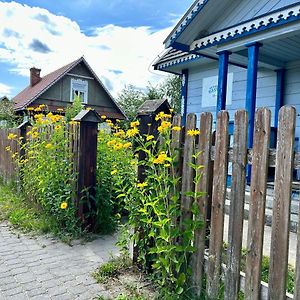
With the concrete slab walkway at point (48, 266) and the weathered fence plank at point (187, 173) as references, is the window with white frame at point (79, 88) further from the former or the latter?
the weathered fence plank at point (187, 173)

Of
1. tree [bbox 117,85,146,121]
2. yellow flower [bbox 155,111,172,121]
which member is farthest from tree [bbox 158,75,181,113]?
yellow flower [bbox 155,111,172,121]

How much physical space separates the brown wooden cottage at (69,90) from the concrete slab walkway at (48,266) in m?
18.0

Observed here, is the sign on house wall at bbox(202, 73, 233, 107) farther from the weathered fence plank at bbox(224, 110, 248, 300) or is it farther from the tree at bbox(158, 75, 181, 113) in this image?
the tree at bbox(158, 75, 181, 113)

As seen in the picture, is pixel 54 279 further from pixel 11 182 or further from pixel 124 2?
pixel 124 2

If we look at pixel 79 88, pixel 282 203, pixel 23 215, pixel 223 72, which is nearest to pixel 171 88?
pixel 79 88

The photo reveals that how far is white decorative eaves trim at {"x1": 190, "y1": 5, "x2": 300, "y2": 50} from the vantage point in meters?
4.35

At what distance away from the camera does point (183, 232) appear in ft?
8.11

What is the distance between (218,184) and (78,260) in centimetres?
193

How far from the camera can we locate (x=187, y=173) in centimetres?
259

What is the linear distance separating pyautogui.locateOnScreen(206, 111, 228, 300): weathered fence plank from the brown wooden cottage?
19.9 m

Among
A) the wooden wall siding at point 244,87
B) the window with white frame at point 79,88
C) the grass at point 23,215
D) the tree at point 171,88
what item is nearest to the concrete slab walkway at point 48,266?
the grass at point 23,215

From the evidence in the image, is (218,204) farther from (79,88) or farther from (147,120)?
(79,88)

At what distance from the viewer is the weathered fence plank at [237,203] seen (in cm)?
214

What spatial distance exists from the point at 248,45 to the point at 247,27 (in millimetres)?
277
